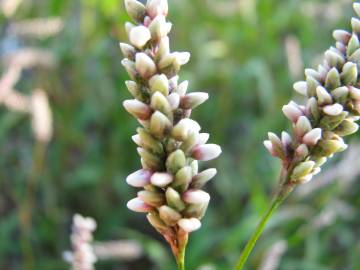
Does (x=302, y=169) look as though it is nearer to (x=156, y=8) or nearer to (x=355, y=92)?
(x=355, y=92)

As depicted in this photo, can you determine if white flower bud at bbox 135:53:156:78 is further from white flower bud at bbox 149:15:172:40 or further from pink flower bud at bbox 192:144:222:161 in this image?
pink flower bud at bbox 192:144:222:161

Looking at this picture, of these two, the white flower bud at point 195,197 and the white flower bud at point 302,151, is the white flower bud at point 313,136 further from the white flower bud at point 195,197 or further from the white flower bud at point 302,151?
the white flower bud at point 195,197

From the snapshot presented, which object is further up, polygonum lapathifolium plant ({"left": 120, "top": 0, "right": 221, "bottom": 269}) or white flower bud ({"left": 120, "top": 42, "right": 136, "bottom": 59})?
white flower bud ({"left": 120, "top": 42, "right": 136, "bottom": 59})

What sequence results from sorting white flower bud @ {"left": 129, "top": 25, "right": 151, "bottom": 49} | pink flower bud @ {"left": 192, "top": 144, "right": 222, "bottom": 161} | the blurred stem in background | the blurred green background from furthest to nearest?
the blurred green background < the blurred stem in background < pink flower bud @ {"left": 192, "top": 144, "right": 222, "bottom": 161} < white flower bud @ {"left": 129, "top": 25, "right": 151, "bottom": 49}

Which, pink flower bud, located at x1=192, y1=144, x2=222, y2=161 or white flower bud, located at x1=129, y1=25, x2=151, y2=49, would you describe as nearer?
white flower bud, located at x1=129, y1=25, x2=151, y2=49

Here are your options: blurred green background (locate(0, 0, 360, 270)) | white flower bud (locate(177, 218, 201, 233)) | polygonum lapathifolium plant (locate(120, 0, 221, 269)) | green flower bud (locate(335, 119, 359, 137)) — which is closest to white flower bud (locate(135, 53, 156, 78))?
polygonum lapathifolium plant (locate(120, 0, 221, 269))

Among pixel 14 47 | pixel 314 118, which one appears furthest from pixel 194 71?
pixel 314 118
